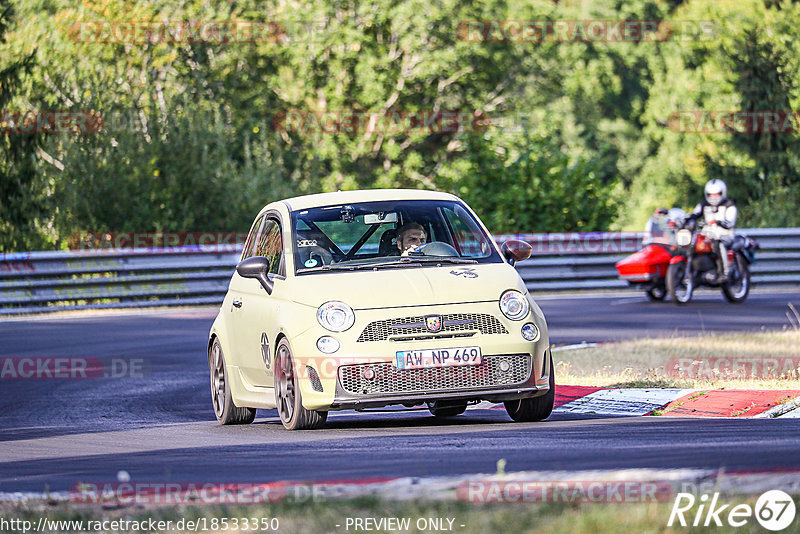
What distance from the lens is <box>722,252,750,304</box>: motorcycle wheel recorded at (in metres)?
23.0

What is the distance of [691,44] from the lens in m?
64.2

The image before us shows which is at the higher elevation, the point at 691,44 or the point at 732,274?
the point at 691,44

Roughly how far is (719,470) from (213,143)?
89.0 feet

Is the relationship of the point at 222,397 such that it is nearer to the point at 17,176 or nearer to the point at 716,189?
the point at 716,189

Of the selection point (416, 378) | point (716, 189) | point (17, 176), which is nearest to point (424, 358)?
point (416, 378)

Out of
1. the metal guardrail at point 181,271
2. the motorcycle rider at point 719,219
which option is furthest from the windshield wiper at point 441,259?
the metal guardrail at point 181,271

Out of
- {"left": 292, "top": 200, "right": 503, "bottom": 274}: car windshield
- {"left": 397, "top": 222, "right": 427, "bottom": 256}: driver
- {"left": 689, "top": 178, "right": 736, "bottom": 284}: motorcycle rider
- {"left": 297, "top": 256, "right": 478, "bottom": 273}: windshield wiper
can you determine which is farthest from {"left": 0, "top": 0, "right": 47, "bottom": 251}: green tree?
{"left": 297, "top": 256, "right": 478, "bottom": 273}: windshield wiper

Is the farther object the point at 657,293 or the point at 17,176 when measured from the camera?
the point at 17,176

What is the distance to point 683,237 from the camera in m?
22.8

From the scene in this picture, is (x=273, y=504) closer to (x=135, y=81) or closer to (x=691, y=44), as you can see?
(x=135, y=81)

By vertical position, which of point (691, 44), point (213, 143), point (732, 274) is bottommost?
point (732, 274)

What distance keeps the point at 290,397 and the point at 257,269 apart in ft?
3.25

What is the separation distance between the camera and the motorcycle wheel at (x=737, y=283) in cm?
2302

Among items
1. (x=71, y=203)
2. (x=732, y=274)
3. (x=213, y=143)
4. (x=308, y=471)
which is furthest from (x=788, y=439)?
(x=213, y=143)
